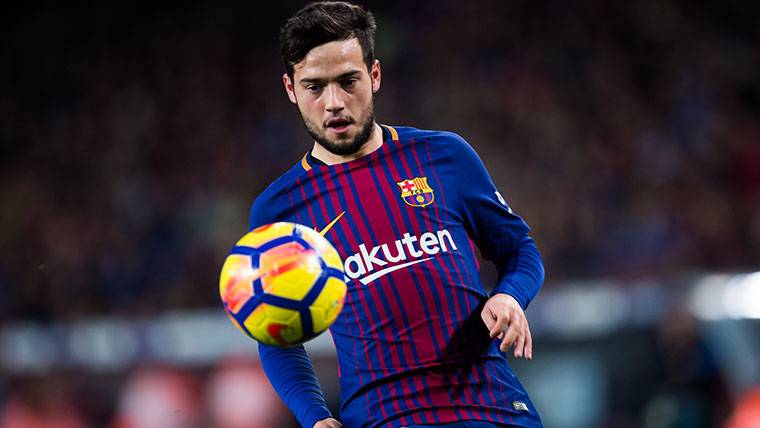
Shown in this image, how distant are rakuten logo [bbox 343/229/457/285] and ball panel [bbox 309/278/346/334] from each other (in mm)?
328

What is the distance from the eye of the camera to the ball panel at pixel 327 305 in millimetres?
2918

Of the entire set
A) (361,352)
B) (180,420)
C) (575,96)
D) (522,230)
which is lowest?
(180,420)

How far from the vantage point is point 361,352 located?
3281mm

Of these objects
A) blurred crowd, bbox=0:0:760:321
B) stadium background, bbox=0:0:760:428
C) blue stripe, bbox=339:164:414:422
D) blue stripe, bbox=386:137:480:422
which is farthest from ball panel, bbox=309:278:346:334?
blurred crowd, bbox=0:0:760:321

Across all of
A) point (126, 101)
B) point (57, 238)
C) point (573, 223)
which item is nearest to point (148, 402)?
point (57, 238)

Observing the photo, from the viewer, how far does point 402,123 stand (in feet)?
41.5

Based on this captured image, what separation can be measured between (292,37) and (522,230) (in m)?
1.06

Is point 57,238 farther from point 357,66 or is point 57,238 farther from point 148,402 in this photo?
point 357,66

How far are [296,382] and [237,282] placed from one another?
2.07 feet

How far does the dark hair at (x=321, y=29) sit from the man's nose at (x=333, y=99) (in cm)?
15

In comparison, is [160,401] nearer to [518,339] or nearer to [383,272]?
[383,272]

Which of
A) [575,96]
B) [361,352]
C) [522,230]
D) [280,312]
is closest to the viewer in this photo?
[280,312]

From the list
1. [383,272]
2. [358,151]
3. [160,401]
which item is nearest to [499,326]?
[383,272]

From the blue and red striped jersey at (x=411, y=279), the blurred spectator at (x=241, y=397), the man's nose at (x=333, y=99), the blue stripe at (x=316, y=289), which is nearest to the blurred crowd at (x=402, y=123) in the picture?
the blurred spectator at (x=241, y=397)
